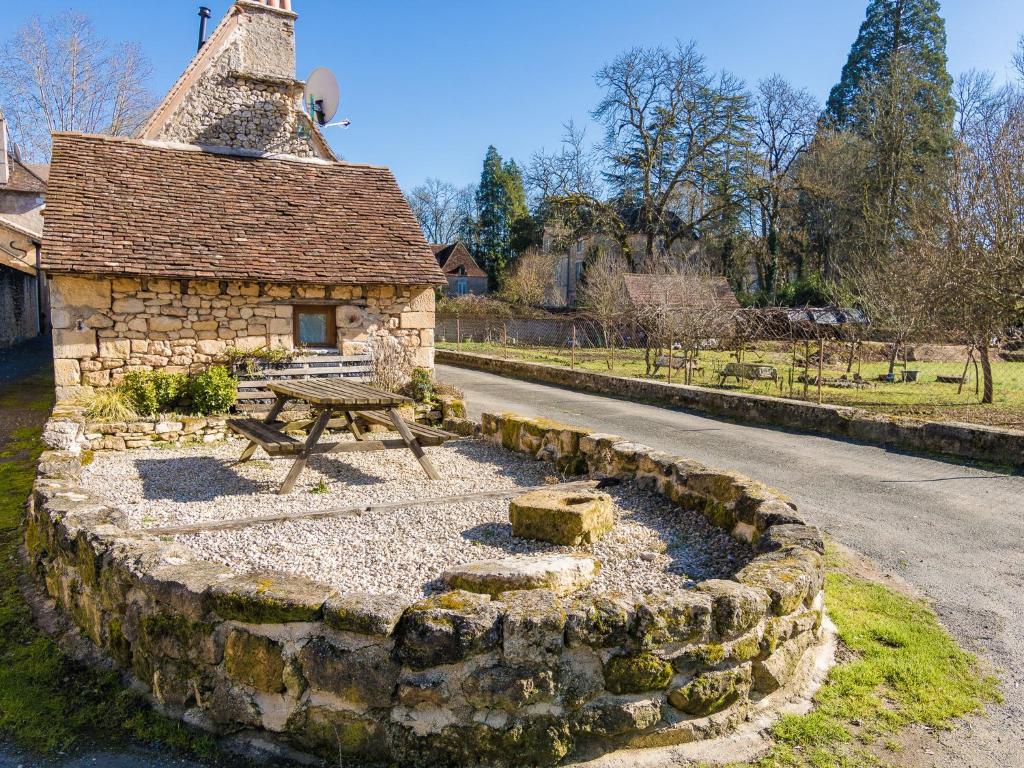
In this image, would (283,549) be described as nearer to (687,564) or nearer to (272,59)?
(687,564)

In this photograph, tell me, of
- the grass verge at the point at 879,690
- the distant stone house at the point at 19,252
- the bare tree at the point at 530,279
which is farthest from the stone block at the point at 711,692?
the bare tree at the point at 530,279

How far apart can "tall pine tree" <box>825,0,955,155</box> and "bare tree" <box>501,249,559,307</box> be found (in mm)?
17809

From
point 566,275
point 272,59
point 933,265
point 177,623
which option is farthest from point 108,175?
point 566,275

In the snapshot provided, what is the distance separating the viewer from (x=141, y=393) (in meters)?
10.3

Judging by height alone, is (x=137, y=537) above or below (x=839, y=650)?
above

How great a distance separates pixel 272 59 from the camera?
49.8 ft

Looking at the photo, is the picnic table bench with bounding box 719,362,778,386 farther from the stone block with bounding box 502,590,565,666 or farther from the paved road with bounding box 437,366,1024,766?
the stone block with bounding box 502,590,565,666

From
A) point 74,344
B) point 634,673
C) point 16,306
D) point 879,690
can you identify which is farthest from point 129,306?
point 16,306

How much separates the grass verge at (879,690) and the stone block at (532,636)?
103cm

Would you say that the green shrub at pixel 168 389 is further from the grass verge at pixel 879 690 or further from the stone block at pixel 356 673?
→ the grass verge at pixel 879 690

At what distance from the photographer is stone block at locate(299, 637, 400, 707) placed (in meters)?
3.07

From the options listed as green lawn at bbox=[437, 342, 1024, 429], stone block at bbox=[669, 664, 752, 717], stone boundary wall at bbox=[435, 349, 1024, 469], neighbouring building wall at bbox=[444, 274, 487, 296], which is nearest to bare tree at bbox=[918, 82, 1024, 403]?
green lawn at bbox=[437, 342, 1024, 429]

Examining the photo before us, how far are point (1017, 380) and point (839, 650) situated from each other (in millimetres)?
18417

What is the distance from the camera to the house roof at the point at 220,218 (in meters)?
10.6
